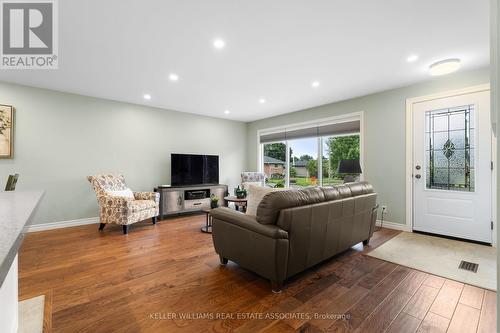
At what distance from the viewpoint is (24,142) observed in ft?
12.2

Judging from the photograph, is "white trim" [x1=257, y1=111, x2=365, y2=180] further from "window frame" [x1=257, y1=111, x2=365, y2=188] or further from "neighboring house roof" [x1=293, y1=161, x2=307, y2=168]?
"neighboring house roof" [x1=293, y1=161, x2=307, y2=168]

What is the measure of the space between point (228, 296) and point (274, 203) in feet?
2.87

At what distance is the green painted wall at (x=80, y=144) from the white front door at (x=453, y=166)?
475 cm

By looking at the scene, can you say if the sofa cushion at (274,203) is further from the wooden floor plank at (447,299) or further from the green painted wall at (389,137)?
the green painted wall at (389,137)

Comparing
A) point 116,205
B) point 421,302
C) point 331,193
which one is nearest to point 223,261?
point 331,193

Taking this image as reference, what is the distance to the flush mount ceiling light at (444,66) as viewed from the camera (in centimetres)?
290

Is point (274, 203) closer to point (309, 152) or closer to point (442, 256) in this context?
point (442, 256)

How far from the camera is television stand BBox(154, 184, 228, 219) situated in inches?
185

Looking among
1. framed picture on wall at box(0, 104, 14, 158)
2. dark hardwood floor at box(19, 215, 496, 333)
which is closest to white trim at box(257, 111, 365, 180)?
dark hardwood floor at box(19, 215, 496, 333)

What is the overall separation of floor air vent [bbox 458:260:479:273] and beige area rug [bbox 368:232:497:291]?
0.10 ft

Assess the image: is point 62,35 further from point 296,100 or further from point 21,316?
point 296,100

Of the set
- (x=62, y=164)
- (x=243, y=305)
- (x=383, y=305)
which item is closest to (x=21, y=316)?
(x=243, y=305)

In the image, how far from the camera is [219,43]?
253cm

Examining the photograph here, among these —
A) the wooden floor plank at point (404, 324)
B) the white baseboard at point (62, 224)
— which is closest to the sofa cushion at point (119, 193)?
the white baseboard at point (62, 224)
